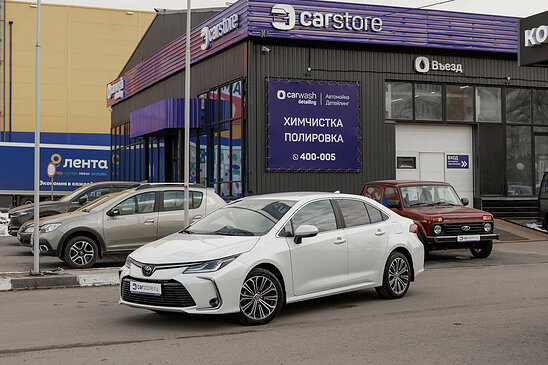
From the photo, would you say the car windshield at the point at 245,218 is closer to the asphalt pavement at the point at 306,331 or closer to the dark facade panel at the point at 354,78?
the asphalt pavement at the point at 306,331

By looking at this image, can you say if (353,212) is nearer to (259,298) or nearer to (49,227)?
(259,298)

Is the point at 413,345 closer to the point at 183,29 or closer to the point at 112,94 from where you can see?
the point at 183,29

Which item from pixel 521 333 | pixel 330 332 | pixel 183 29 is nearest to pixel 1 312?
pixel 330 332

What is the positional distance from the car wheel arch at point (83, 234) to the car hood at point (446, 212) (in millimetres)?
6265

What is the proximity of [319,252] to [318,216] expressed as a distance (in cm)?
54

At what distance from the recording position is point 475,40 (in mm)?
24094

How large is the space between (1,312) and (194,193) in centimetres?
614

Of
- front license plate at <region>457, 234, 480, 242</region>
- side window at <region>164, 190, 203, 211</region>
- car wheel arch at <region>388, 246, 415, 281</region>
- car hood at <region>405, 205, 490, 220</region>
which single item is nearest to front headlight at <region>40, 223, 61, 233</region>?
side window at <region>164, 190, 203, 211</region>

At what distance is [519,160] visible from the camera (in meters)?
25.5

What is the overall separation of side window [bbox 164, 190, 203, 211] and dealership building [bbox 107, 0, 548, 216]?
21.9ft

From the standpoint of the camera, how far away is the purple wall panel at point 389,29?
69.7 feet

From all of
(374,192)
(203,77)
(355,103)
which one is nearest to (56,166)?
(203,77)

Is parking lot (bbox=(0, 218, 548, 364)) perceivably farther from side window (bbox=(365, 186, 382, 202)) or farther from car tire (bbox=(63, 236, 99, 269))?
side window (bbox=(365, 186, 382, 202))

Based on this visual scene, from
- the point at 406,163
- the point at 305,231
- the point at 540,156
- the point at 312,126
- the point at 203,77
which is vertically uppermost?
the point at 203,77
